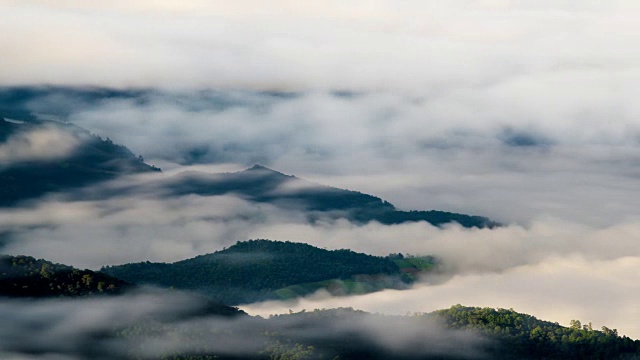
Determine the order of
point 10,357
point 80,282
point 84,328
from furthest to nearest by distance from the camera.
Answer: point 80,282 → point 84,328 → point 10,357

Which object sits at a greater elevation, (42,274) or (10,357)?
(42,274)

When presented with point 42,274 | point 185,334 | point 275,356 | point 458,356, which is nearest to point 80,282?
point 42,274

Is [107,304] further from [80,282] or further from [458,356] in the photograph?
[458,356]

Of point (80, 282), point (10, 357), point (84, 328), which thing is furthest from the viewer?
point (80, 282)

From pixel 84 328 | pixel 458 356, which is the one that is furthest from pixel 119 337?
pixel 458 356

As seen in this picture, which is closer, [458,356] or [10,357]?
[10,357]

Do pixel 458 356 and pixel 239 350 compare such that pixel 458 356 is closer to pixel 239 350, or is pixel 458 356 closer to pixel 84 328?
pixel 239 350
